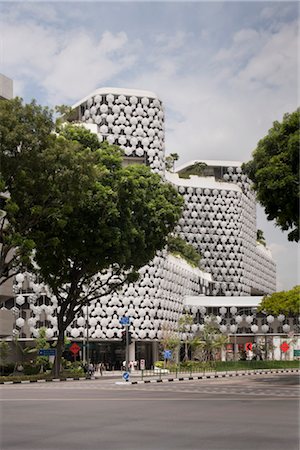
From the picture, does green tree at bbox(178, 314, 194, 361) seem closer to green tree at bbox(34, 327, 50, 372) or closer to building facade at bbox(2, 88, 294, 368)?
building facade at bbox(2, 88, 294, 368)

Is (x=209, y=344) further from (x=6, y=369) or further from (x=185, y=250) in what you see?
(x=185, y=250)

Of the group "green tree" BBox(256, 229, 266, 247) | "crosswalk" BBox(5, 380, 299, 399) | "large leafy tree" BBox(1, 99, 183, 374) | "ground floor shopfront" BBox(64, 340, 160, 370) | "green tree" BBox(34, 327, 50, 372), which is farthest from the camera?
"green tree" BBox(256, 229, 266, 247)

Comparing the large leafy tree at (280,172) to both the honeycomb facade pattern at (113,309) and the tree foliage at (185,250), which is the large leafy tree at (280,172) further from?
the tree foliage at (185,250)

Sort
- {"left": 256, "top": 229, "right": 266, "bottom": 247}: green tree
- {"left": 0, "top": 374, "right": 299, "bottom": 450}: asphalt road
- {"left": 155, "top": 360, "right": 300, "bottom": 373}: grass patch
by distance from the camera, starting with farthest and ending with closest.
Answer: {"left": 256, "top": 229, "right": 266, "bottom": 247}: green tree, {"left": 155, "top": 360, "right": 300, "bottom": 373}: grass patch, {"left": 0, "top": 374, "right": 299, "bottom": 450}: asphalt road

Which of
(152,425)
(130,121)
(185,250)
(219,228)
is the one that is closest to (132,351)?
(130,121)

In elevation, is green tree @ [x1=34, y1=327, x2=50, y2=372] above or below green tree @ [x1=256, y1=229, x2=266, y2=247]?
below

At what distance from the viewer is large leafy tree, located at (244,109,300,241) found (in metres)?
31.5

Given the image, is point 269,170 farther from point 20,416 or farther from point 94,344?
point 94,344

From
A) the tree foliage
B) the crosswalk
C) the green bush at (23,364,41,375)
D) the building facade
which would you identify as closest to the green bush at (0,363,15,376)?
the green bush at (23,364,41,375)

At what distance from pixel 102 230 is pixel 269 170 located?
12.1 meters

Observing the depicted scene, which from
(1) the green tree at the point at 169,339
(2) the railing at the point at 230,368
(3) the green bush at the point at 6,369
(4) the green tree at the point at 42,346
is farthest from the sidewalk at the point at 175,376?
(1) the green tree at the point at 169,339

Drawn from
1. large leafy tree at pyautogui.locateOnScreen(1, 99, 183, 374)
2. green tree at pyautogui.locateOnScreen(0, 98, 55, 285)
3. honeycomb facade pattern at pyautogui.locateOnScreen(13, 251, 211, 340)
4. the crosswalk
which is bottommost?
the crosswalk

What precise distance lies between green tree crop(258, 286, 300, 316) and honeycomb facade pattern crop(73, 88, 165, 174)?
21.1 metres

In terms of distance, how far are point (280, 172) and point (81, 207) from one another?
1256 centimetres
